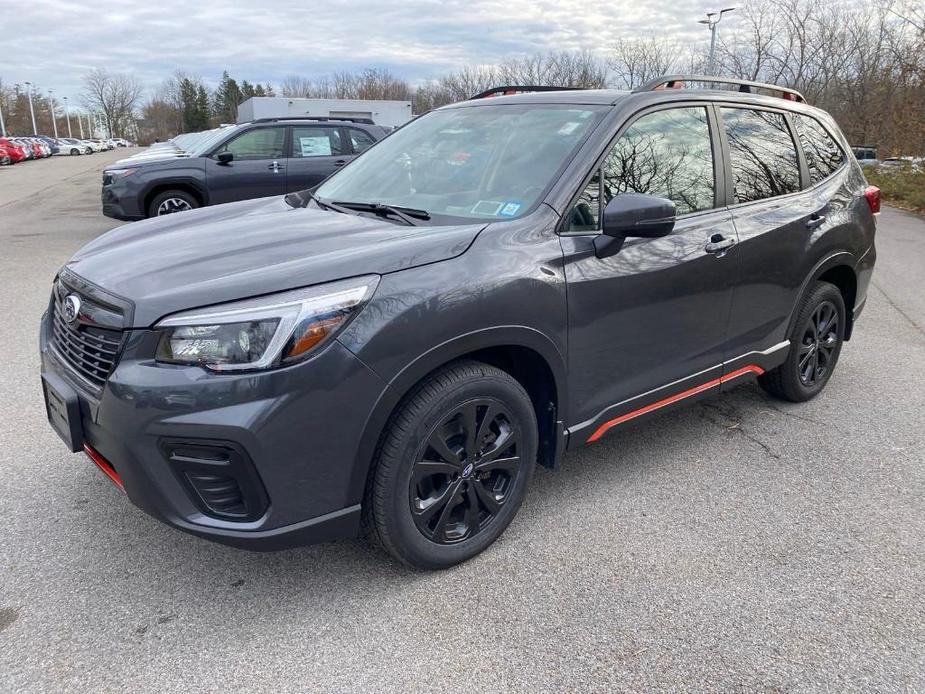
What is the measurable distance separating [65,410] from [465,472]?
4.62 ft

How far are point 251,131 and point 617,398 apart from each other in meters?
9.14

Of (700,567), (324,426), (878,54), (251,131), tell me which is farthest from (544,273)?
(878,54)

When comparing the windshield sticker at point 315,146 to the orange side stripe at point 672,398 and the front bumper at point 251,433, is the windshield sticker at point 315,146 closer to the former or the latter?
the orange side stripe at point 672,398

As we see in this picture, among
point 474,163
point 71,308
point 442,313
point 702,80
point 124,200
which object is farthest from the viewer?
point 124,200

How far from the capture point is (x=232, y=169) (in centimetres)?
1053

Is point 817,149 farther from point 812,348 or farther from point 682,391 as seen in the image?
point 682,391

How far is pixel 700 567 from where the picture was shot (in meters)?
2.85

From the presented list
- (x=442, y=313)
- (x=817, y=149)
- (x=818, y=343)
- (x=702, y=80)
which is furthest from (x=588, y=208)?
(x=818, y=343)

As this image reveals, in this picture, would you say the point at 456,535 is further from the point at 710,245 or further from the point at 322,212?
the point at 710,245

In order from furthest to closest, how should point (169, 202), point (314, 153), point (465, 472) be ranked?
1. point (314, 153)
2. point (169, 202)
3. point (465, 472)

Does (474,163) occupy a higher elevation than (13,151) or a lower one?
lower

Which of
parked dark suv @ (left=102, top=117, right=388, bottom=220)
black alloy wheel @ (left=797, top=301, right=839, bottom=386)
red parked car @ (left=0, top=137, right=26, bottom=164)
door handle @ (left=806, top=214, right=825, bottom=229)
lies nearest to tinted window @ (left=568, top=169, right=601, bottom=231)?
door handle @ (left=806, top=214, right=825, bottom=229)

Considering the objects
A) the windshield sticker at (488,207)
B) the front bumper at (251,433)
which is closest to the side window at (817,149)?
the windshield sticker at (488,207)

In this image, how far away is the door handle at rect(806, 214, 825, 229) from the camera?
3986mm
